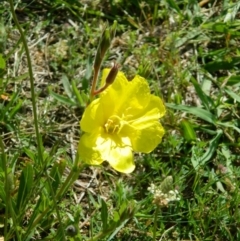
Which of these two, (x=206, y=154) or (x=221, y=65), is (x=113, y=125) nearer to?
(x=206, y=154)

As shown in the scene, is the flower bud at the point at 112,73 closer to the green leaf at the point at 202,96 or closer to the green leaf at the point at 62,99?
the green leaf at the point at 62,99

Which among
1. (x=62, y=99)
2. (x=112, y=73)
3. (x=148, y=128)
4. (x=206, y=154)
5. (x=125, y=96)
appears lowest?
(x=206, y=154)

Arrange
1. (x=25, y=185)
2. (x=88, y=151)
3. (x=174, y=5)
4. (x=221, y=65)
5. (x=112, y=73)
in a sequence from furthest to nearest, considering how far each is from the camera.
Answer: (x=174, y=5) → (x=221, y=65) → (x=25, y=185) → (x=88, y=151) → (x=112, y=73)

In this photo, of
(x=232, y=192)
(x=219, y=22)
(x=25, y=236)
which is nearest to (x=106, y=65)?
(x=219, y=22)

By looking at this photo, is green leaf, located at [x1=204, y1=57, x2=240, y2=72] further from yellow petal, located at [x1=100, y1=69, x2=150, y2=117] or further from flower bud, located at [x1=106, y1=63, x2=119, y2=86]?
flower bud, located at [x1=106, y1=63, x2=119, y2=86]

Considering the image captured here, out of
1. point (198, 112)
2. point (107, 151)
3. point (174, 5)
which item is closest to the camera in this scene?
point (107, 151)

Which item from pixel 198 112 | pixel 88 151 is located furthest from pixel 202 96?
pixel 88 151
